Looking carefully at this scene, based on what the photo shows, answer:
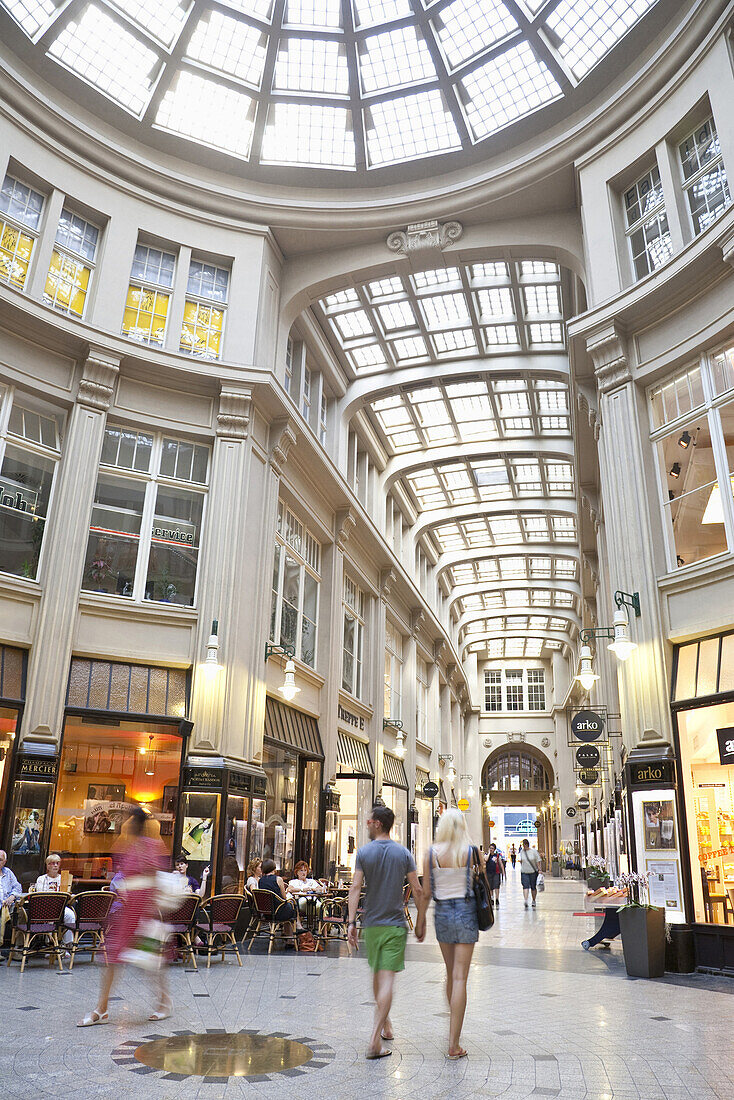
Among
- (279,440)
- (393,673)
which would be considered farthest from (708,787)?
(393,673)

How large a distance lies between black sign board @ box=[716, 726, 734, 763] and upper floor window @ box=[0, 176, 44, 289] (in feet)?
42.3

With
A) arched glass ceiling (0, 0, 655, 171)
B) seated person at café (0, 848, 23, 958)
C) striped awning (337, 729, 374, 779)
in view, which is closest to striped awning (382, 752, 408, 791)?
striped awning (337, 729, 374, 779)

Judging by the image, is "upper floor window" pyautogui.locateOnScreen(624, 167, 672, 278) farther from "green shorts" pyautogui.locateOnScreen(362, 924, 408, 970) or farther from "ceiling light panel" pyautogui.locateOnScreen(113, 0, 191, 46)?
"green shorts" pyautogui.locateOnScreen(362, 924, 408, 970)

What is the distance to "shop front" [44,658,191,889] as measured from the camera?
42.9 feet

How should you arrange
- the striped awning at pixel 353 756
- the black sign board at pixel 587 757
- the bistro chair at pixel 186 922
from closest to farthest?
the bistro chair at pixel 186 922 → the black sign board at pixel 587 757 → the striped awning at pixel 353 756

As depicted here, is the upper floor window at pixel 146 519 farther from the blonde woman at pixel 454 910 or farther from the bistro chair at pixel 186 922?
the blonde woman at pixel 454 910

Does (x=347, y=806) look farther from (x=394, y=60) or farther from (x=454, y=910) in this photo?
(x=394, y=60)

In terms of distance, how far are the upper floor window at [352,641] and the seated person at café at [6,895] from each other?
11695 mm

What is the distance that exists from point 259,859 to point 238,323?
10.4 meters

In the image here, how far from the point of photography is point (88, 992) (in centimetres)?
805

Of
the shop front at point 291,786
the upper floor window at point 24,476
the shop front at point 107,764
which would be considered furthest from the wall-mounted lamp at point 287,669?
the upper floor window at point 24,476

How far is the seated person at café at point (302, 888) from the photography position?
13047mm

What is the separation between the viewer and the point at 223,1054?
5672mm

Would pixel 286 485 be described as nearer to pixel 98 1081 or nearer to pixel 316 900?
pixel 316 900
